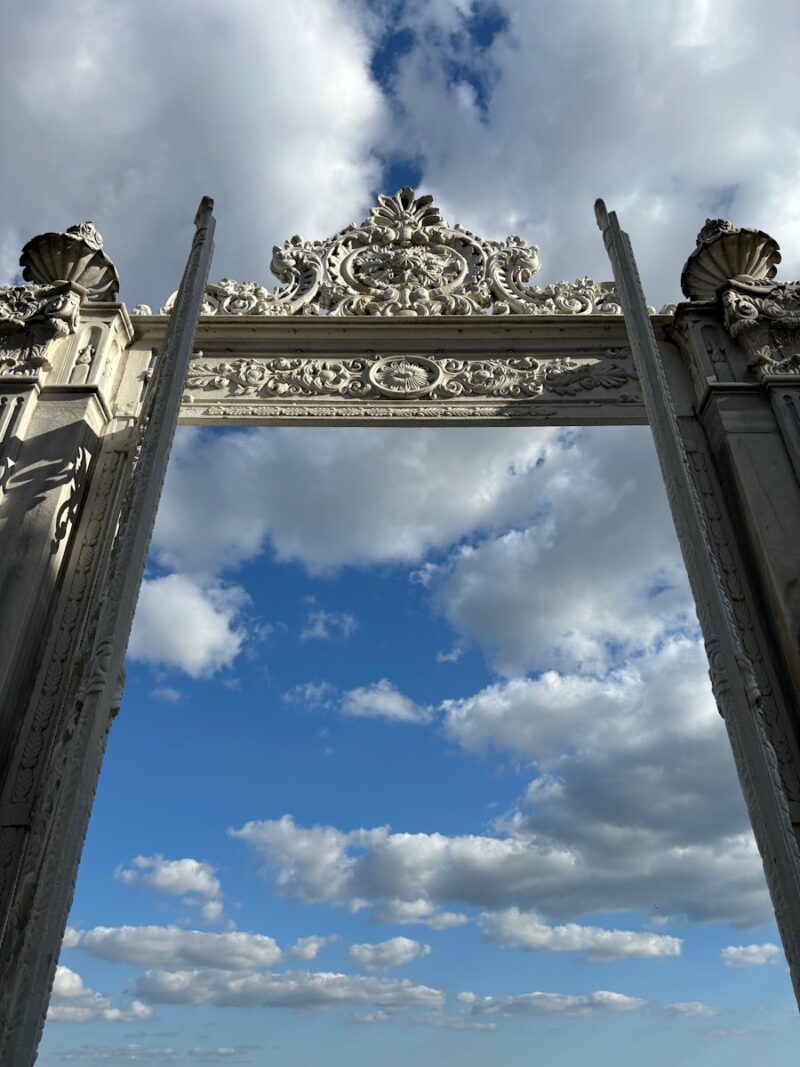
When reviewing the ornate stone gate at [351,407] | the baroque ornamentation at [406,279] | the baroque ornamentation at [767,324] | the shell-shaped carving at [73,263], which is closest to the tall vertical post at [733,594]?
the ornate stone gate at [351,407]

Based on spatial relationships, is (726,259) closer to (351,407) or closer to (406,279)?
(406,279)

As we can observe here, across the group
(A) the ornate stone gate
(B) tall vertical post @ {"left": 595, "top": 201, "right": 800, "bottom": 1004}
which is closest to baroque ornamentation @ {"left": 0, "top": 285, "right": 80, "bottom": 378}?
(A) the ornate stone gate

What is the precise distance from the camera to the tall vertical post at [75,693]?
11.8 feet

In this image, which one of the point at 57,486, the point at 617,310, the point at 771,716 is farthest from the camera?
the point at 617,310

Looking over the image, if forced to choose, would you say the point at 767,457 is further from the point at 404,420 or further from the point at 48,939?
the point at 48,939

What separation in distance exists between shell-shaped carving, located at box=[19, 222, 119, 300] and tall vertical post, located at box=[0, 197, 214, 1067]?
4.84ft

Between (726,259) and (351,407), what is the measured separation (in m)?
3.93

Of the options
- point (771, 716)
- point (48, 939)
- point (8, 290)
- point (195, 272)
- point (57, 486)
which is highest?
point (8, 290)

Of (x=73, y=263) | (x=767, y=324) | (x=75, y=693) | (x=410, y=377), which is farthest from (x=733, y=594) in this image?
(x=73, y=263)

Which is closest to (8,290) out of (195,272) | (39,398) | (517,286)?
(39,398)

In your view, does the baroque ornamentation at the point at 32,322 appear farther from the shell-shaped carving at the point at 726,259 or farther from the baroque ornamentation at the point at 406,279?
the shell-shaped carving at the point at 726,259

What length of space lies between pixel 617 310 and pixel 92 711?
6.27 meters

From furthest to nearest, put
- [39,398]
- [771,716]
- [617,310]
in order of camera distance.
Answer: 1. [617,310]
2. [39,398]
3. [771,716]

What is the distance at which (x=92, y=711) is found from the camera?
4203 millimetres
